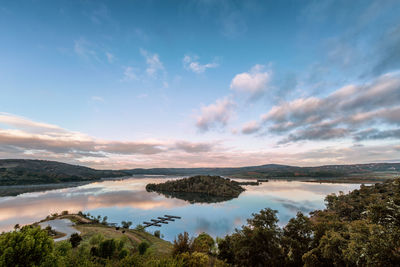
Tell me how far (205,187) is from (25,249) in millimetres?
136723

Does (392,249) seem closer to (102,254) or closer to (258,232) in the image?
(258,232)

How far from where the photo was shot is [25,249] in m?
10.6

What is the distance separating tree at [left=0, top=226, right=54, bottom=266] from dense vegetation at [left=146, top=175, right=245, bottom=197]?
120503 mm

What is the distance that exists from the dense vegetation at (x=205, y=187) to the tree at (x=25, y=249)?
121 metres

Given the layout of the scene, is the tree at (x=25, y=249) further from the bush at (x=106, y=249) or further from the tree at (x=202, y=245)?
the bush at (x=106, y=249)

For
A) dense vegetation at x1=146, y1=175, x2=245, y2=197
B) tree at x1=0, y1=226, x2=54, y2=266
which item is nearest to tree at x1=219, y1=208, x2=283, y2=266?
tree at x1=0, y1=226, x2=54, y2=266

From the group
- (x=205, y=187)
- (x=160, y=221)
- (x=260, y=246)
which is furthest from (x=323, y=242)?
(x=205, y=187)

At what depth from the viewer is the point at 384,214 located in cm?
1184

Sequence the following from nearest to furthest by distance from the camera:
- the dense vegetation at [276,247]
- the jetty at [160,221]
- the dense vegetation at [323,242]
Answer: the dense vegetation at [276,247] < the dense vegetation at [323,242] < the jetty at [160,221]

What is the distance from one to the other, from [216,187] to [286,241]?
12132cm

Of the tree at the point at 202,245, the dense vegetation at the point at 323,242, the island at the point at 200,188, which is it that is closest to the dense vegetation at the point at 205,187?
the island at the point at 200,188

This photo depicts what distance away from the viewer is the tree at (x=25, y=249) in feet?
33.4

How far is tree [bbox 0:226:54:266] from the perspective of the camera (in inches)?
401

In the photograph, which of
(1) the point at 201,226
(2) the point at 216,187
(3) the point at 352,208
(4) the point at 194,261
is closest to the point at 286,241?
(4) the point at 194,261
